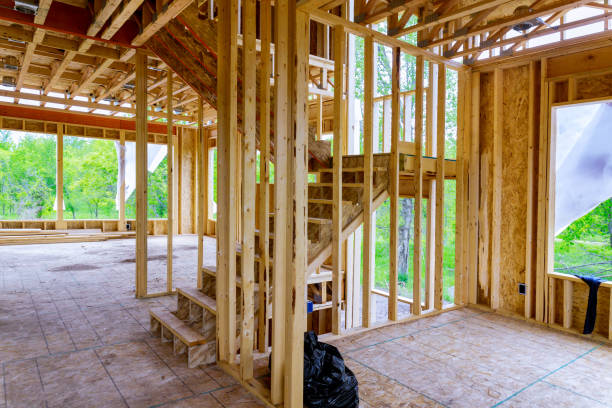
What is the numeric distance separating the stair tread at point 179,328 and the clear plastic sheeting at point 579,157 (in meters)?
4.26

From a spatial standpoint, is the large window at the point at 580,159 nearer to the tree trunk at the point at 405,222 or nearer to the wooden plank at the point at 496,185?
the wooden plank at the point at 496,185

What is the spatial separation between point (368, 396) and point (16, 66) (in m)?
8.10

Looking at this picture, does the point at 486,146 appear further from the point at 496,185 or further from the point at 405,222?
the point at 405,222

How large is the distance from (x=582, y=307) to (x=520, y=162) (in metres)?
1.83

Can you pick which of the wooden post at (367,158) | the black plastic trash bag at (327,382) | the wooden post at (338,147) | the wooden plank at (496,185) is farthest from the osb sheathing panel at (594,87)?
the black plastic trash bag at (327,382)

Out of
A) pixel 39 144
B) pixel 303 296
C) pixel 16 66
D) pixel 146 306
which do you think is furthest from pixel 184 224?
pixel 39 144

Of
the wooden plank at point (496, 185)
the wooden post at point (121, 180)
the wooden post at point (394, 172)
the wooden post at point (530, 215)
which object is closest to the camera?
the wooden post at point (394, 172)

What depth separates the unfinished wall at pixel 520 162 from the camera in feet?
14.7

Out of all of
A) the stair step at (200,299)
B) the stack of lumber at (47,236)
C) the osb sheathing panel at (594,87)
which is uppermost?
the osb sheathing panel at (594,87)

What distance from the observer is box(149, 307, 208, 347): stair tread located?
349 centimetres

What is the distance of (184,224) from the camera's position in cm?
1413

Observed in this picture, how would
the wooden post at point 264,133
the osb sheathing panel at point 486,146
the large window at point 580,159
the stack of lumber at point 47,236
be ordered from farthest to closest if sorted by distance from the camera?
the stack of lumber at point 47,236 → the osb sheathing panel at point 486,146 → the large window at point 580,159 → the wooden post at point 264,133

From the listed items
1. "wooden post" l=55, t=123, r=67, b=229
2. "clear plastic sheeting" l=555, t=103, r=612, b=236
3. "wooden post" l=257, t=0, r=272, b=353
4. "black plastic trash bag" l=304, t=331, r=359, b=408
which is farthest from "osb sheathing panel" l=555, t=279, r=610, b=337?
"wooden post" l=55, t=123, r=67, b=229

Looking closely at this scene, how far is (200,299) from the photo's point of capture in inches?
157
